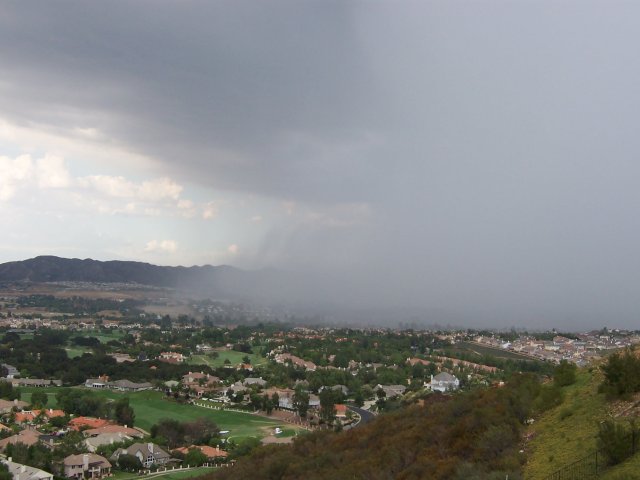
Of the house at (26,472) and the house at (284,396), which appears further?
the house at (284,396)

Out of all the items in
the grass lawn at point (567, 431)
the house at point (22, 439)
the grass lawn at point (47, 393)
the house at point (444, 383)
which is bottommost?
the grass lawn at point (47, 393)

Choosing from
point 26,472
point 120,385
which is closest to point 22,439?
point 26,472

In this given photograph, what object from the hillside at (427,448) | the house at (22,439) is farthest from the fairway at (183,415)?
the hillside at (427,448)

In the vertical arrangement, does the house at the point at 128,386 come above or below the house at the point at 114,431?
below

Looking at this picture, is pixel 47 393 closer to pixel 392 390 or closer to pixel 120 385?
pixel 120 385

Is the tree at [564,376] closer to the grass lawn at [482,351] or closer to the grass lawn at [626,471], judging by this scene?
the grass lawn at [626,471]

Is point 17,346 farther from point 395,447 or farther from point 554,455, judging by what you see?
point 554,455

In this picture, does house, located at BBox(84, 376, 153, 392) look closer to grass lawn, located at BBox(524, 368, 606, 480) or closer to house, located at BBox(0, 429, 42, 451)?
house, located at BBox(0, 429, 42, 451)
